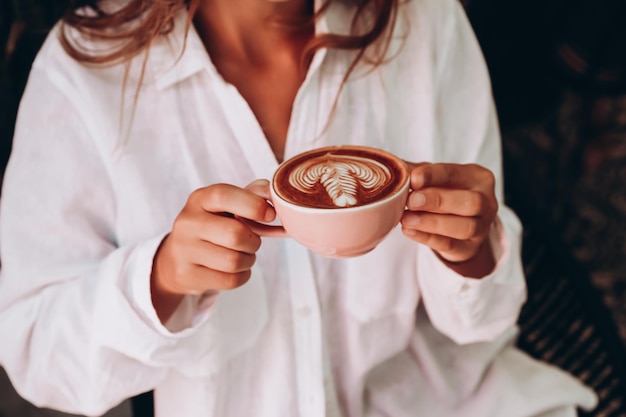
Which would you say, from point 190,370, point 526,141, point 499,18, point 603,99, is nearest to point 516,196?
point 190,370

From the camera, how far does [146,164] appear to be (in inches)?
38.7

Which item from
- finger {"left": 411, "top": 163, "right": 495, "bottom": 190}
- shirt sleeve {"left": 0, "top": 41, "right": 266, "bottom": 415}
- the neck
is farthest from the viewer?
the neck

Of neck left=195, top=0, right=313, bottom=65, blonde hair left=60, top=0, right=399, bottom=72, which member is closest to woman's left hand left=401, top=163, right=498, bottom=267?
blonde hair left=60, top=0, right=399, bottom=72

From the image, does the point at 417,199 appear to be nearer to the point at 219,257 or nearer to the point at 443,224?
the point at 443,224

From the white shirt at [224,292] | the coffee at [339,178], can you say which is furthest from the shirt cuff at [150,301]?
the coffee at [339,178]

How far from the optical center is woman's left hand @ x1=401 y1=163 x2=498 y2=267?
78cm

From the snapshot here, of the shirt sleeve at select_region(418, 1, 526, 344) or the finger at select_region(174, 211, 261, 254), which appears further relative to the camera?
the shirt sleeve at select_region(418, 1, 526, 344)

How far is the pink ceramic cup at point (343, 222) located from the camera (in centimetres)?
68

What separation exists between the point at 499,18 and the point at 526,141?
2.04 ft

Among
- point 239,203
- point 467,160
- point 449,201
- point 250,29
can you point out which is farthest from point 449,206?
point 250,29

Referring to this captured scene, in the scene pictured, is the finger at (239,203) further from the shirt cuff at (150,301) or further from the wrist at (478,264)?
the wrist at (478,264)

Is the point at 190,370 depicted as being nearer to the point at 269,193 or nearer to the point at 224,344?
the point at 224,344

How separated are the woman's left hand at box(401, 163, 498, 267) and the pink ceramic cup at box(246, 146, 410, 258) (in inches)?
1.9

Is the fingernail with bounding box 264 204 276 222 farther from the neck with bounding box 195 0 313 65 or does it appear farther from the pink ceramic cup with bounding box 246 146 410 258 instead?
the neck with bounding box 195 0 313 65
